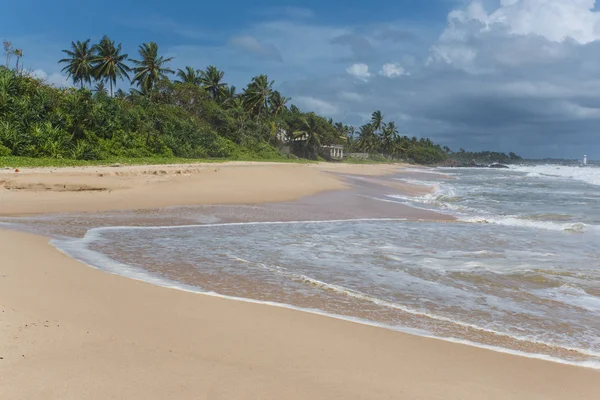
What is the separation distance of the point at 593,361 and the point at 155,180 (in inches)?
631

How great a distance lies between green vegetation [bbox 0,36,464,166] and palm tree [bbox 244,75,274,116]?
0.48 ft

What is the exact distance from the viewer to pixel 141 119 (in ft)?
117

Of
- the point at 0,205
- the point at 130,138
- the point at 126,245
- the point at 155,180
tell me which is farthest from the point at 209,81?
the point at 126,245

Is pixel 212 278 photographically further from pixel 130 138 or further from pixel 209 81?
pixel 209 81

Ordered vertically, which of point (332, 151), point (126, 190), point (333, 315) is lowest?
point (333, 315)

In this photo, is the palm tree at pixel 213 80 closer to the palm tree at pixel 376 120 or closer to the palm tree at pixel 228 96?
the palm tree at pixel 228 96

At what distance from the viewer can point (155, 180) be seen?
17375mm

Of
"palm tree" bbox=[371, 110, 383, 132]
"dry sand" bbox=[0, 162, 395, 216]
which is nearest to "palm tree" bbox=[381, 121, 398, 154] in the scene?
"palm tree" bbox=[371, 110, 383, 132]

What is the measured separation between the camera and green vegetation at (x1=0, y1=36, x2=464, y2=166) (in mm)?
24438

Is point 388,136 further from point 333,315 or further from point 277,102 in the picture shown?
point 333,315

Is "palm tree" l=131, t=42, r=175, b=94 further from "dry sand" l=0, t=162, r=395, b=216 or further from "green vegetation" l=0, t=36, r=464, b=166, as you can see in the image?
"dry sand" l=0, t=162, r=395, b=216

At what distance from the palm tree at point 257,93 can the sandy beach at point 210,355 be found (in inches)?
2468

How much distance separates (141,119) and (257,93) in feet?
106

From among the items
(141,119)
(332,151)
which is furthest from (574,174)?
(141,119)
